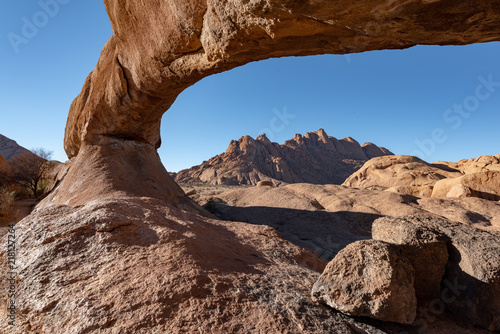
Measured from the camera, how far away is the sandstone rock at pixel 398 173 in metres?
18.4

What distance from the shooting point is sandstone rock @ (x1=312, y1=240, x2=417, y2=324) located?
2.00 meters

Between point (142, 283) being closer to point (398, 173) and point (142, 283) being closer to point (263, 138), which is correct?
point (398, 173)

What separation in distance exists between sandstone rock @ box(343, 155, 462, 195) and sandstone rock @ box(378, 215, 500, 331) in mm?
16746

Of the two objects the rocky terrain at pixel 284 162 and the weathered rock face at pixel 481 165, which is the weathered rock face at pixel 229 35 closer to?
the weathered rock face at pixel 481 165

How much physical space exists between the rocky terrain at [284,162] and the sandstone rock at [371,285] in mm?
44897

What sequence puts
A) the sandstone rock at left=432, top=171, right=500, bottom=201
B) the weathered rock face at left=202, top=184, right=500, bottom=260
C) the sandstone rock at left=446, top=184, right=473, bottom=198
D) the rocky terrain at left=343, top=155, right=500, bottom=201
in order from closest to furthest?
the weathered rock face at left=202, top=184, right=500, bottom=260 < the sandstone rock at left=446, top=184, right=473, bottom=198 < the sandstone rock at left=432, top=171, right=500, bottom=201 < the rocky terrain at left=343, top=155, right=500, bottom=201

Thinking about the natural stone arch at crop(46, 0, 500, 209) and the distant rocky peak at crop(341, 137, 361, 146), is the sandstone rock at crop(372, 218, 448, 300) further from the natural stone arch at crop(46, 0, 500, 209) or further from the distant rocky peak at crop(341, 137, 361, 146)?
the distant rocky peak at crop(341, 137, 361, 146)

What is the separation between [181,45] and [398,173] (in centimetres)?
2085

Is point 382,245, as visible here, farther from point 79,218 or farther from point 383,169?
point 383,169

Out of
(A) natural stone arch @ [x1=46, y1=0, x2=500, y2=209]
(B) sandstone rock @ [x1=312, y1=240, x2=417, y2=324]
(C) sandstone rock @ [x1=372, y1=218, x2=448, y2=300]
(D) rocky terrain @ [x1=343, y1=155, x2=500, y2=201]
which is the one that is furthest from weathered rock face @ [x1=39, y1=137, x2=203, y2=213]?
(D) rocky terrain @ [x1=343, y1=155, x2=500, y2=201]

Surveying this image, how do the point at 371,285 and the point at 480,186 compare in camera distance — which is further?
the point at 480,186

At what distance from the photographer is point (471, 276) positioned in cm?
233

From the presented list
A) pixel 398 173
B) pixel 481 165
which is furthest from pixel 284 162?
pixel 481 165

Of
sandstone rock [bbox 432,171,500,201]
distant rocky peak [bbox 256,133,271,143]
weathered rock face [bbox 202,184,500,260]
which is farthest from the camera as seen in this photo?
distant rocky peak [bbox 256,133,271,143]
